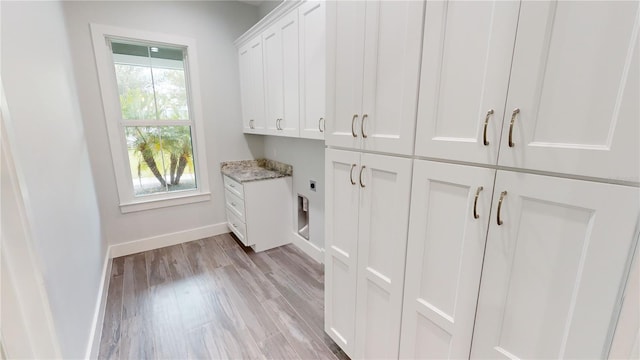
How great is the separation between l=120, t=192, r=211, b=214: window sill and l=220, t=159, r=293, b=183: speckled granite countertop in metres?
0.44

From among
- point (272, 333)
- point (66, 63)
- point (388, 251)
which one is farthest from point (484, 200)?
point (66, 63)

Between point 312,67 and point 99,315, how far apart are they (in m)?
2.40

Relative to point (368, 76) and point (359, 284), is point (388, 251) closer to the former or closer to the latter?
point (359, 284)

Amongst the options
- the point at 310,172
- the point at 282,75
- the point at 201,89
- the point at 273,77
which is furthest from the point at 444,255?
the point at 201,89

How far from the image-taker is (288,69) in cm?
230

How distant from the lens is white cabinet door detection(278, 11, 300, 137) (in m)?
2.16

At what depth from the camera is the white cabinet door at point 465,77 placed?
2.52ft

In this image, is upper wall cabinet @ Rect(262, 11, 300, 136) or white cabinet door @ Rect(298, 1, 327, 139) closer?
white cabinet door @ Rect(298, 1, 327, 139)

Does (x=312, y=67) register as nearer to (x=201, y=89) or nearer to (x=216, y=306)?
(x=201, y=89)

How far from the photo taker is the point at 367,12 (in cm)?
112

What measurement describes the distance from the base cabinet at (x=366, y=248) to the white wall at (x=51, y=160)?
1.22m

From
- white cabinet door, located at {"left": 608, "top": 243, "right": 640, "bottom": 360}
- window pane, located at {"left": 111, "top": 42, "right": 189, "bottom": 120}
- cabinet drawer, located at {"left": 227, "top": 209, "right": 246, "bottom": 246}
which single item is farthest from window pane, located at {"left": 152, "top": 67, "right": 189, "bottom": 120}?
white cabinet door, located at {"left": 608, "top": 243, "right": 640, "bottom": 360}

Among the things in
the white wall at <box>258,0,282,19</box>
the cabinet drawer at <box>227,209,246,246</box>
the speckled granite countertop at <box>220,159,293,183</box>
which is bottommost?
the cabinet drawer at <box>227,209,246,246</box>

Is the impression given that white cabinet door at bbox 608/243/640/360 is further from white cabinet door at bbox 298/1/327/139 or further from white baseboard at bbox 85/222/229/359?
white baseboard at bbox 85/222/229/359
